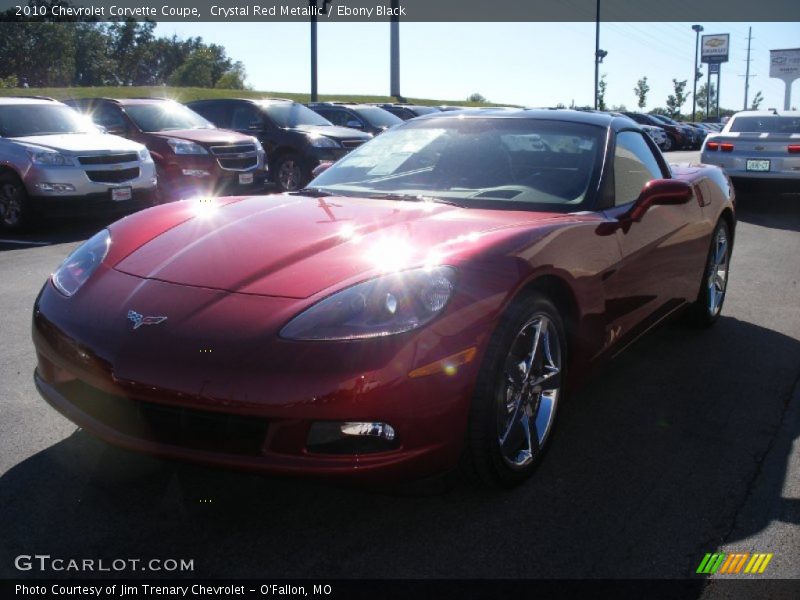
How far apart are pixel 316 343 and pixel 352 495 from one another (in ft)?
2.46

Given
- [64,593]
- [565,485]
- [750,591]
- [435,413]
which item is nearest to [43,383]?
[64,593]

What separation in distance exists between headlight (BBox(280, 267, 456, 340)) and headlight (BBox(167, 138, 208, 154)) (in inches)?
380

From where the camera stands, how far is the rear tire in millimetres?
9497

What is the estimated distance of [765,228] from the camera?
10.7 meters

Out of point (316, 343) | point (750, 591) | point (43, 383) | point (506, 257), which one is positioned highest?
point (506, 257)

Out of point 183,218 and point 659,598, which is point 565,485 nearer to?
point 659,598

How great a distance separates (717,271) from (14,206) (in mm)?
7651

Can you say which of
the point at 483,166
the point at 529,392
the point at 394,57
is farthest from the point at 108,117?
the point at 394,57

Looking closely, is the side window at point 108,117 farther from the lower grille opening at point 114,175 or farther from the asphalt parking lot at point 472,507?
the asphalt parking lot at point 472,507

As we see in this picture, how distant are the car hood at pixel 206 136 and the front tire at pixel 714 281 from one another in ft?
26.6

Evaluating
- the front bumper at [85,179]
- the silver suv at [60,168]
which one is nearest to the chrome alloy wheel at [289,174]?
the silver suv at [60,168]

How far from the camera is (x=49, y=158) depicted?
9547 mm

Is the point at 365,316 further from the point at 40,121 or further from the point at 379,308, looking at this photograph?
the point at 40,121
